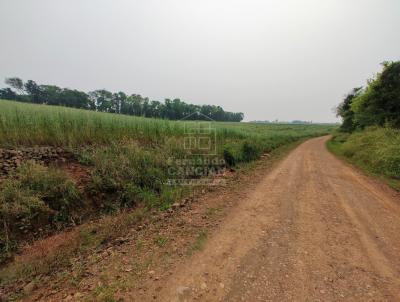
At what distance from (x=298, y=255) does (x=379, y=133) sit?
570 inches

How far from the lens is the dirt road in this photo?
2.13 metres

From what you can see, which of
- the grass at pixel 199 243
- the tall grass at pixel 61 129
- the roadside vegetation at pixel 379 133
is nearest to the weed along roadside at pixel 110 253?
the grass at pixel 199 243

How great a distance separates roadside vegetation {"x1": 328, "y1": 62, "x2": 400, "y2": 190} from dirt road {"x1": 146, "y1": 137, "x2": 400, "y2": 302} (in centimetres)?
424

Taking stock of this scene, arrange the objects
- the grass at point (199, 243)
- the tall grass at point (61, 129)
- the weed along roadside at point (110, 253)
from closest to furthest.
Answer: the weed along roadside at point (110, 253)
the grass at point (199, 243)
the tall grass at point (61, 129)

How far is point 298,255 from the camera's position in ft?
9.09

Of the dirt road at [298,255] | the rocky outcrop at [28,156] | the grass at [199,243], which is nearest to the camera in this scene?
the dirt road at [298,255]

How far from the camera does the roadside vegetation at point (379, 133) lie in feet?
27.5

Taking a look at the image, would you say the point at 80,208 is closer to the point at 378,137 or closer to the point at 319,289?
the point at 319,289

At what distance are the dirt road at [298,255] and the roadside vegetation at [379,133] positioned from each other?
4236mm

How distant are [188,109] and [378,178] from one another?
5001cm

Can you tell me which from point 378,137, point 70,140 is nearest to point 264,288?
point 70,140
